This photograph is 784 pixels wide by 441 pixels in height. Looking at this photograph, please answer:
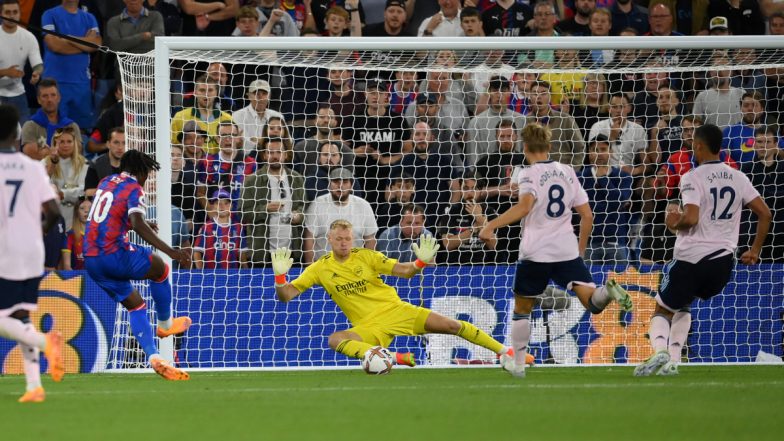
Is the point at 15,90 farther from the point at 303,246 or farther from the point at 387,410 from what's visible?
the point at 387,410

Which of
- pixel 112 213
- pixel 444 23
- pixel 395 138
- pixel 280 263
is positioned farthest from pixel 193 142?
pixel 444 23

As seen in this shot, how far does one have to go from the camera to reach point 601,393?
825 cm

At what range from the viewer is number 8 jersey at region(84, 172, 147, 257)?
9.86 metres

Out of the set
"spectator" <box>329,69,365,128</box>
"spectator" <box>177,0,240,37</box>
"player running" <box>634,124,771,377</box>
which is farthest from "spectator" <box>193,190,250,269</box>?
"player running" <box>634,124,771,377</box>

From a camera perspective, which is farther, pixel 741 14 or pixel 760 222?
pixel 741 14

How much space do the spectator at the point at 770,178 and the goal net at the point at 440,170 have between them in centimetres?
3

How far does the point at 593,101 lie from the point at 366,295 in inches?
182

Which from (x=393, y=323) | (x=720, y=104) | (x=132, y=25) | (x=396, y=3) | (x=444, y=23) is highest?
(x=396, y=3)

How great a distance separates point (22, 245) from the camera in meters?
7.66

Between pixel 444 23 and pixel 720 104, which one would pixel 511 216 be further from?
pixel 444 23

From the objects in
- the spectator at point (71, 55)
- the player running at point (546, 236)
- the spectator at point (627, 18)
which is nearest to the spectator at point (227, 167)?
the spectator at point (71, 55)

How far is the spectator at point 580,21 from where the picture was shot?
Result: 16.3 meters

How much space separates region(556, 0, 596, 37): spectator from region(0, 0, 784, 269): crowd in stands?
669 mm

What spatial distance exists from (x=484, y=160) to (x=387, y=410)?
695cm
